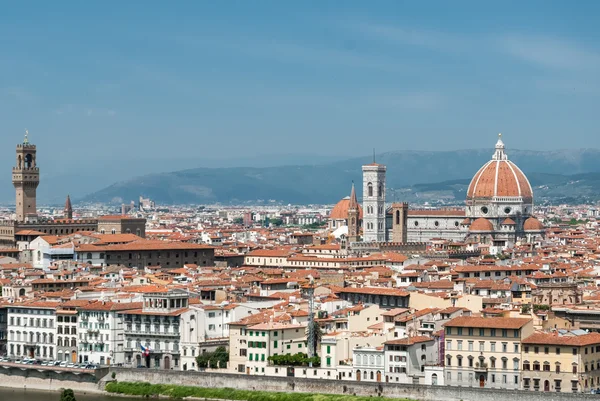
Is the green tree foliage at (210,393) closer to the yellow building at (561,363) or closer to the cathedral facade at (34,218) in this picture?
the yellow building at (561,363)

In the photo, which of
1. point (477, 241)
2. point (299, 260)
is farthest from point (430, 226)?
point (299, 260)

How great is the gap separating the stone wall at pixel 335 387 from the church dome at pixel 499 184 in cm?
8297

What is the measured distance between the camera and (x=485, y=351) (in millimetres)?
47500

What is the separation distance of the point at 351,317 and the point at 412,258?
39977 mm

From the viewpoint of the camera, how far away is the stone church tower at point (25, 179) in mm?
112750

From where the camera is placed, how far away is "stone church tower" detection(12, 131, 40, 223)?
370 feet

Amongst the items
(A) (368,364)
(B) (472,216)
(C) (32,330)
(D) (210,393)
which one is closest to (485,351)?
(A) (368,364)

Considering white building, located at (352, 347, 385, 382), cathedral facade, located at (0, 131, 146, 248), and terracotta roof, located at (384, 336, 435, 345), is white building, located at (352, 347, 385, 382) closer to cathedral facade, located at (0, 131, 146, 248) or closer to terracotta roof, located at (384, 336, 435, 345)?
terracotta roof, located at (384, 336, 435, 345)

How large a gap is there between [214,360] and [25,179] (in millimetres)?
62948

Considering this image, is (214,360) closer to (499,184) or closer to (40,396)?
(40,396)

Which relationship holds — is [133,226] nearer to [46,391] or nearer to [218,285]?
[218,285]

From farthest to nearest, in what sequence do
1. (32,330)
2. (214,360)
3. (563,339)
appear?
(32,330), (214,360), (563,339)

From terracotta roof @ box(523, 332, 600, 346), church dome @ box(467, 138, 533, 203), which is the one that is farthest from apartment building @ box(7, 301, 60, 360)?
church dome @ box(467, 138, 533, 203)

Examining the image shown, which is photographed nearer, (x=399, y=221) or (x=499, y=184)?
(x=399, y=221)
